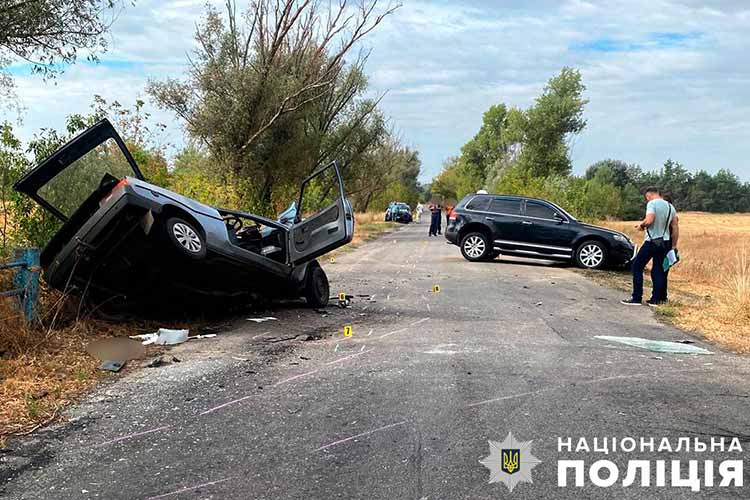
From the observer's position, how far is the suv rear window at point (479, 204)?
19.2m

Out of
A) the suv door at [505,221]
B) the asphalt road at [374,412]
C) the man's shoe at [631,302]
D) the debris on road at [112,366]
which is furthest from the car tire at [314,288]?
the suv door at [505,221]

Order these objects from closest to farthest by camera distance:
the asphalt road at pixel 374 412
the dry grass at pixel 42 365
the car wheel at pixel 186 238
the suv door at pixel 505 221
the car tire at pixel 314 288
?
1. the asphalt road at pixel 374 412
2. the dry grass at pixel 42 365
3. the car wheel at pixel 186 238
4. the car tire at pixel 314 288
5. the suv door at pixel 505 221

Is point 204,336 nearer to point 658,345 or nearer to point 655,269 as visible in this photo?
point 658,345

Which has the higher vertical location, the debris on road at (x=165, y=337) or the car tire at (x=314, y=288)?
the car tire at (x=314, y=288)

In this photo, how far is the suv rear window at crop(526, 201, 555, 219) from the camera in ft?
60.3

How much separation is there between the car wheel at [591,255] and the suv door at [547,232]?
0.89 ft

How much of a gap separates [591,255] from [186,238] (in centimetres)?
1274

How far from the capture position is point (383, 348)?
288 inches

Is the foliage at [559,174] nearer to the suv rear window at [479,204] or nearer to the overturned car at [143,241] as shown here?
the suv rear window at [479,204]

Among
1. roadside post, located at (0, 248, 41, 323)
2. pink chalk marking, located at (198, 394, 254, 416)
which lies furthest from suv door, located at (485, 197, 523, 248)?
pink chalk marking, located at (198, 394, 254, 416)

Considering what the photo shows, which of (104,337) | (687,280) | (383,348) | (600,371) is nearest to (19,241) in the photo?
(104,337)

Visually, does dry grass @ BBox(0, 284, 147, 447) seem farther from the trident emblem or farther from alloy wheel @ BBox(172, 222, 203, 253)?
the trident emblem

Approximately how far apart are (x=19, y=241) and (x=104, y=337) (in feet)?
7.49

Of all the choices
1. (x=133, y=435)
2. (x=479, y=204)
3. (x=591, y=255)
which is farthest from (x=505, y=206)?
(x=133, y=435)
